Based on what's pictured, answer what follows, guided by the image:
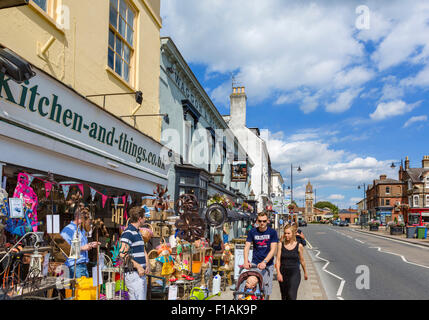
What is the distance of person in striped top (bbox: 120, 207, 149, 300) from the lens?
5211 millimetres

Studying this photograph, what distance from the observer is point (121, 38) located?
30.9 ft

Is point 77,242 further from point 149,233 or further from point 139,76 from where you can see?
point 139,76

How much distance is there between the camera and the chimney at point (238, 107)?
41031mm

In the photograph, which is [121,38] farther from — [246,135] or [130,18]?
[246,135]

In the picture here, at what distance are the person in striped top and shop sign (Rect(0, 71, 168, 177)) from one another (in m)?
2.21

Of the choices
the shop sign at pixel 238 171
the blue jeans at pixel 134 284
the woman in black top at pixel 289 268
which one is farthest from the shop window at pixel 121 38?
the shop sign at pixel 238 171

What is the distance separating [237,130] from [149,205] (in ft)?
108

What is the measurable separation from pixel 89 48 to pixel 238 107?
34724mm

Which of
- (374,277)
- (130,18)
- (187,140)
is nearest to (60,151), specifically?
(130,18)

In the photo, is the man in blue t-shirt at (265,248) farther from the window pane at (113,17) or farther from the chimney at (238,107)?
the chimney at (238,107)

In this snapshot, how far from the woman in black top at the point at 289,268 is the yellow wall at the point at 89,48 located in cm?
519
